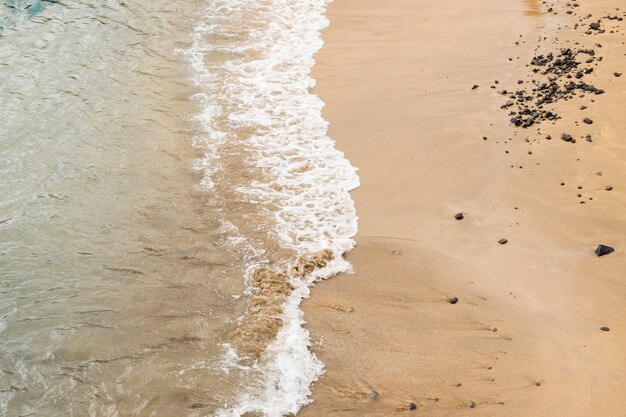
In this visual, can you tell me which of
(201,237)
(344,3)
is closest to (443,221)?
(201,237)

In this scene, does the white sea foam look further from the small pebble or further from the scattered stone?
the small pebble

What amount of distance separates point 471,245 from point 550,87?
13.4 ft

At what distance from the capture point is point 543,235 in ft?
23.8

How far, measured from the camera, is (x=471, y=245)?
283 inches

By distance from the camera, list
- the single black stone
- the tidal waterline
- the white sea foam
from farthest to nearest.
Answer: the single black stone → the white sea foam → the tidal waterline

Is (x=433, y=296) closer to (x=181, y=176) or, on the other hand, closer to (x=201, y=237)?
(x=201, y=237)

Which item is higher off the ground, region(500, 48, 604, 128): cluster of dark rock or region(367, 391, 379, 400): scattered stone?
region(500, 48, 604, 128): cluster of dark rock

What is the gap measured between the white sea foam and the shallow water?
1.2 inches

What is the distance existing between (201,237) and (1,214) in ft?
9.41

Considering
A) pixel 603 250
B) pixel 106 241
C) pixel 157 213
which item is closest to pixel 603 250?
pixel 603 250

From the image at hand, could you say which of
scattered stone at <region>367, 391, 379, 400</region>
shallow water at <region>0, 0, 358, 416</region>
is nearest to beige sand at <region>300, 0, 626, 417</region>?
scattered stone at <region>367, 391, 379, 400</region>

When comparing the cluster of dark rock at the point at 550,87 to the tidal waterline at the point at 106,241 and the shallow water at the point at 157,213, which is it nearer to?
the shallow water at the point at 157,213

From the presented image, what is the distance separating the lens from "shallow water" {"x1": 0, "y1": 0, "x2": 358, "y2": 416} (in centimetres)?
561

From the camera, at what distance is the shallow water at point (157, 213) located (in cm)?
561
